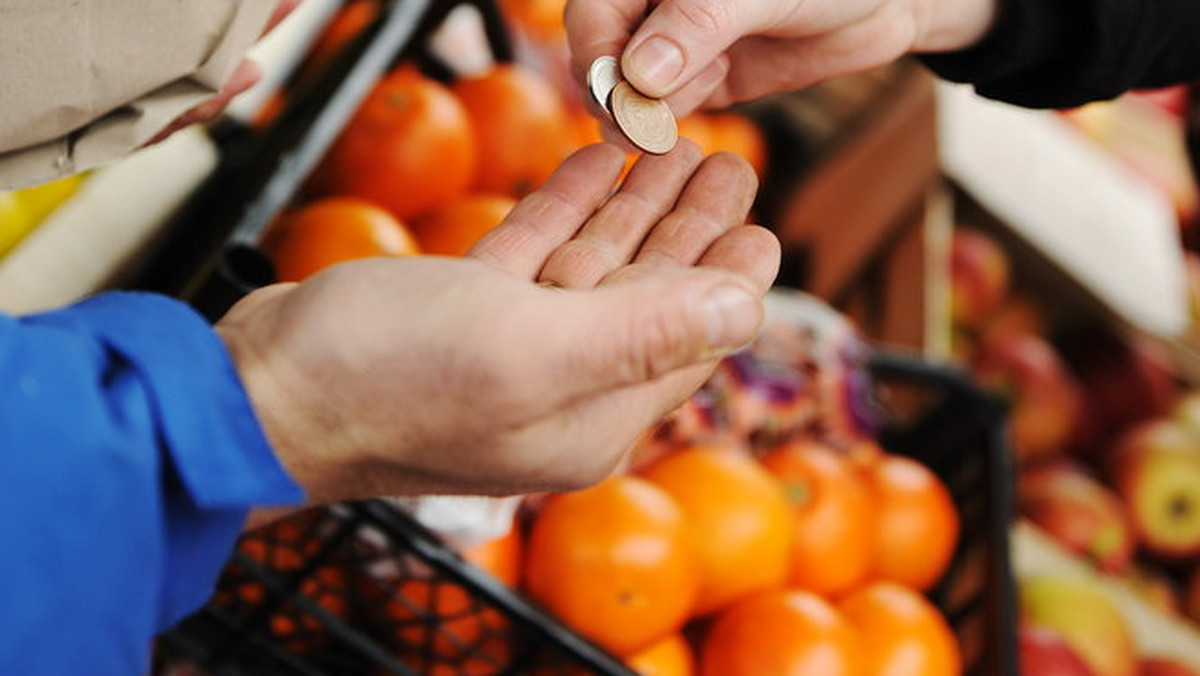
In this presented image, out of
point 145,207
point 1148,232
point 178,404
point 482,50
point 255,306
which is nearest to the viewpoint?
point 178,404

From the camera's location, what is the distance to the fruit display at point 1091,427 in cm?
199

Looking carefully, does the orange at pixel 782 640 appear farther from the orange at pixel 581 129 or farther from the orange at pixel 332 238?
the orange at pixel 581 129

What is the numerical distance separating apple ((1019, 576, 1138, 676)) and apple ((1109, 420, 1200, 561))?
0.39 metres

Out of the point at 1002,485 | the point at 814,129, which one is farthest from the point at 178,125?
the point at 814,129

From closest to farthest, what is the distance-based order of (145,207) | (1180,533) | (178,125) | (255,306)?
(255,306) < (178,125) < (145,207) < (1180,533)

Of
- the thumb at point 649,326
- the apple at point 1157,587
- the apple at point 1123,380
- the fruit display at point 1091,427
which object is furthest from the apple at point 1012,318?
the thumb at point 649,326

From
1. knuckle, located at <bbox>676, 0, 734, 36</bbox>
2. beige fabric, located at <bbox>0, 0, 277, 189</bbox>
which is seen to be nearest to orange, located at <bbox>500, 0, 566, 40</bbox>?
knuckle, located at <bbox>676, 0, 734, 36</bbox>

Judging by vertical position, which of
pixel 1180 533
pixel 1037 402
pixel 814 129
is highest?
pixel 814 129

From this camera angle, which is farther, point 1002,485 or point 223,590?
point 1002,485

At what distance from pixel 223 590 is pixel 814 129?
1.71 m

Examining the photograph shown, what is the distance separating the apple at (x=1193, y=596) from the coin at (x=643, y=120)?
5.31 ft

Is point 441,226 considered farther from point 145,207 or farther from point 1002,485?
point 1002,485

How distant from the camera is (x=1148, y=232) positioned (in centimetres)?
229

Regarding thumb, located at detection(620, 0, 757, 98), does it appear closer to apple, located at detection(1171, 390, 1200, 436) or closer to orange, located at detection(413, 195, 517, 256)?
orange, located at detection(413, 195, 517, 256)
